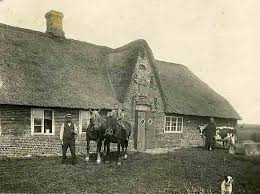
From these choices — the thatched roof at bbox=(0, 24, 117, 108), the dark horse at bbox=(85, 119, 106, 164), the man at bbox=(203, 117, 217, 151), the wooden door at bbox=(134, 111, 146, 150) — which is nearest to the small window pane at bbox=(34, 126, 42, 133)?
the thatched roof at bbox=(0, 24, 117, 108)

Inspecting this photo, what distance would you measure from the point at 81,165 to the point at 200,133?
1448 centimetres

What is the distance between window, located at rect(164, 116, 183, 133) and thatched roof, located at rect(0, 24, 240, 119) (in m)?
0.84

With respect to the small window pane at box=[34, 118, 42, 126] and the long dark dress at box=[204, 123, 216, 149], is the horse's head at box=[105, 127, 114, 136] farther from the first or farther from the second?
the long dark dress at box=[204, 123, 216, 149]

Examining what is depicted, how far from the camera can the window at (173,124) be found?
23266 millimetres

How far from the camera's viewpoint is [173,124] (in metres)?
23.8

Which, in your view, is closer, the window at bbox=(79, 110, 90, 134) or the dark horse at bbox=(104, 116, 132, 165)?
the dark horse at bbox=(104, 116, 132, 165)

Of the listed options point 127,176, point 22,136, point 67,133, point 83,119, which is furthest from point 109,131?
point 22,136

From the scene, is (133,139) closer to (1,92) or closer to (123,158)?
(123,158)

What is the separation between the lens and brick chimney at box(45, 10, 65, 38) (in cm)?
2094

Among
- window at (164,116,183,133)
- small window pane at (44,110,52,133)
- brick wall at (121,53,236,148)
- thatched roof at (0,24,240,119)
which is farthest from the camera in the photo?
window at (164,116,183,133)

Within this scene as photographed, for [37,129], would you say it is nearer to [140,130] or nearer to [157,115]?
[140,130]

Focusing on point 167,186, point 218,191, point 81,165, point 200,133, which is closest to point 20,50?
point 81,165

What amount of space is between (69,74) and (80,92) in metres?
1.40

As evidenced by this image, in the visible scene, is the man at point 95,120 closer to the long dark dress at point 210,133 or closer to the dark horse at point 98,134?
the dark horse at point 98,134
